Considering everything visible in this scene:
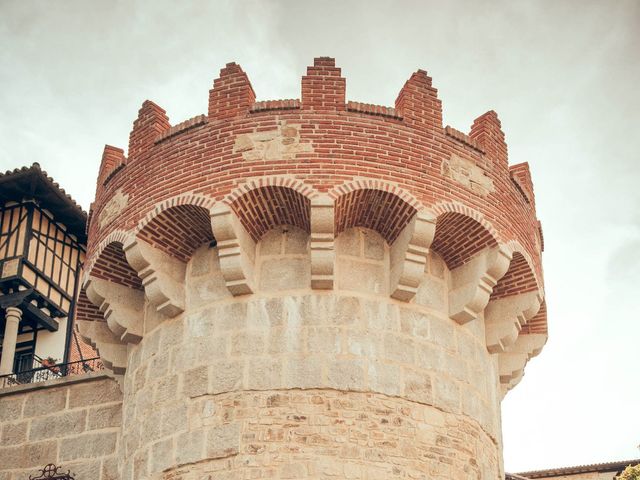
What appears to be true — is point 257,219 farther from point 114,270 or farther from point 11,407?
point 11,407

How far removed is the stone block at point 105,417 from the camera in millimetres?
12828

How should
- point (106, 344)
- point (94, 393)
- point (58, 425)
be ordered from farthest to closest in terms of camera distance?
point (58, 425)
point (94, 393)
point (106, 344)

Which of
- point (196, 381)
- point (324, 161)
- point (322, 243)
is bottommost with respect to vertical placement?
point (196, 381)

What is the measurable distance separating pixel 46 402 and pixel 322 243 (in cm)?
524

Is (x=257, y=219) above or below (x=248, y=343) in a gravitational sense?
above

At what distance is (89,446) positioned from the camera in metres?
12.9

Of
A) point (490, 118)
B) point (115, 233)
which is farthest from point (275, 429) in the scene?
point (490, 118)

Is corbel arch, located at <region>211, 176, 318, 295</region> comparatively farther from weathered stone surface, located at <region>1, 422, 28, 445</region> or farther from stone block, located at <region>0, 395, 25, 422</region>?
stone block, located at <region>0, 395, 25, 422</region>

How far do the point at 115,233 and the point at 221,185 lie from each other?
1572mm

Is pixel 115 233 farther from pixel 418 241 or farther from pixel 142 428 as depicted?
pixel 418 241

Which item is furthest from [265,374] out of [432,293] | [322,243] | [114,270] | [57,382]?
[57,382]

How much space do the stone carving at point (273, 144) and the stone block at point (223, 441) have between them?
2.92 m

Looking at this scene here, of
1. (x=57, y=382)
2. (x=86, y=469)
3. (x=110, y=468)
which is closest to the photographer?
(x=110, y=468)

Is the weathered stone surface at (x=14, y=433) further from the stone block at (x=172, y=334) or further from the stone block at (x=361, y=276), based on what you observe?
the stone block at (x=361, y=276)
